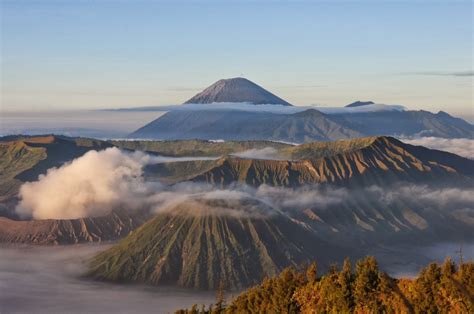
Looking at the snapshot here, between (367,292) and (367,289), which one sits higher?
(367,289)

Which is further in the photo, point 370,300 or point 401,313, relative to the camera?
point 370,300

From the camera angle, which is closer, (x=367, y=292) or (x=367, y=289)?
(x=367, y=292)

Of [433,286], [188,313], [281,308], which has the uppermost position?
[433,286]

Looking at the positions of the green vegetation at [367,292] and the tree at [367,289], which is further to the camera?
the tree at [367,289]

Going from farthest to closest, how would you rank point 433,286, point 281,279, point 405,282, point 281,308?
point 281,279, point 281,308, point 405,282, point 433,286

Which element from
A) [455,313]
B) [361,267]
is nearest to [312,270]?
[361,267]

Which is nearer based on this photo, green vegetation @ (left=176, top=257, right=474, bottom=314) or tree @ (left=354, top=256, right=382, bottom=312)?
green vegetation @ (left=176, top=257, right=474, bottom=314)

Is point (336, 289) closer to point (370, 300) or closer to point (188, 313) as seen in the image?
point (370, 300)

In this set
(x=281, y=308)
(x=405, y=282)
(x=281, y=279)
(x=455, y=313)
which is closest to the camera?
(x=455, y=313)
